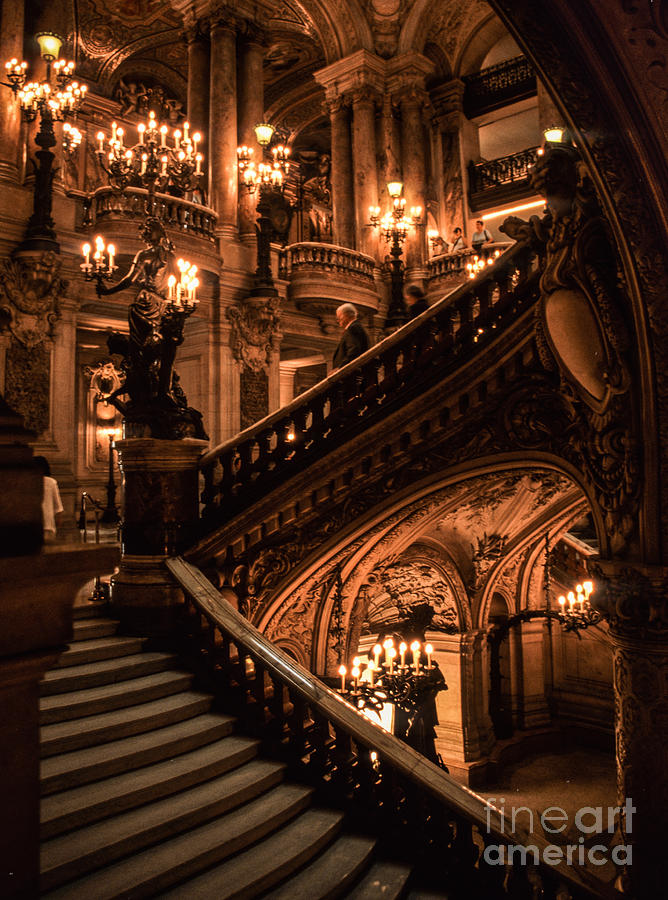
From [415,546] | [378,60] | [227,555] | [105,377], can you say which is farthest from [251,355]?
[378,60]

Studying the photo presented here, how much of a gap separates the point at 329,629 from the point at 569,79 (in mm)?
6808

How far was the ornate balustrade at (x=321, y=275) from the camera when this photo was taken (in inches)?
567

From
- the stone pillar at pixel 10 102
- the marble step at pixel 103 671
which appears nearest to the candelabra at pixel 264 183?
the stone pillar at pixel 10 102

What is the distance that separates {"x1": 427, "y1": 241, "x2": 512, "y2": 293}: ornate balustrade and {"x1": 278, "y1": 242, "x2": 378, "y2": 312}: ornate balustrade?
8.17 ft

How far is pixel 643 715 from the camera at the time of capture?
4.44 meters

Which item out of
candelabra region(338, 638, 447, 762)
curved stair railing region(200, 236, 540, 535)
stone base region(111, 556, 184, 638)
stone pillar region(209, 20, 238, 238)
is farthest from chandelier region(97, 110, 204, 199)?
candelabra region(338, 638, 447, 762)

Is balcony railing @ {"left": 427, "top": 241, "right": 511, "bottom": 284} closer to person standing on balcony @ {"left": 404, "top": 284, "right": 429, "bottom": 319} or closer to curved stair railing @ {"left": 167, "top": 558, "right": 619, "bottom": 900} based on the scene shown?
person standing on balcony @ {"left": 404, "top": 284, "right": 429, "bottom": 319}

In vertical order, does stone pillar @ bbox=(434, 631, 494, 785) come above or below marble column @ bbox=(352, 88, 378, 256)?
below

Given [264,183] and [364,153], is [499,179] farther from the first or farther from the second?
[264,183]

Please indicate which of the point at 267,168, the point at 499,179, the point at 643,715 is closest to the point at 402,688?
the point at 643,715

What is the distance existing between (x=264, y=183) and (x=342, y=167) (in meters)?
6.21

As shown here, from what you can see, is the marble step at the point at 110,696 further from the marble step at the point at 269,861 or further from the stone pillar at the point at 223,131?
the stone pillar at the point at 223,131

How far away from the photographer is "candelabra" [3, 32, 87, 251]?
32.0 ft

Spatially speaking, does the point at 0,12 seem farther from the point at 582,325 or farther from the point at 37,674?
the point at 37,674
